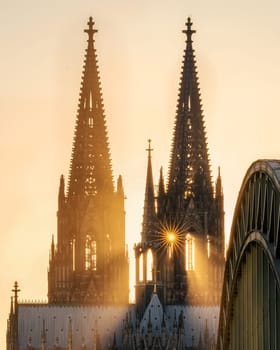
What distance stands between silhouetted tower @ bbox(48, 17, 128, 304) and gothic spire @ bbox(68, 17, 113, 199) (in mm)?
67

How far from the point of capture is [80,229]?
165125 millimetres

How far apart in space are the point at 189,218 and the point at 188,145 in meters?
5.02

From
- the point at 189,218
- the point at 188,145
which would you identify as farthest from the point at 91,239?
the point at 188,145

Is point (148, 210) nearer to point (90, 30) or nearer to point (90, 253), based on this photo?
point (90, 253)

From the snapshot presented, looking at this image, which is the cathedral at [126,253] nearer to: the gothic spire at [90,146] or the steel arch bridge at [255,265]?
the gothic spire at [90,146]

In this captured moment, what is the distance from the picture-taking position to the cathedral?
155625mm

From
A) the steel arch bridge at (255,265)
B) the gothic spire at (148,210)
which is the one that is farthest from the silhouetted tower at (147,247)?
the steel arch bridge at (255,265)

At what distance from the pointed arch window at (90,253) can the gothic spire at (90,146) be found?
3195mm

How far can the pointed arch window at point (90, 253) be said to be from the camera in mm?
165375

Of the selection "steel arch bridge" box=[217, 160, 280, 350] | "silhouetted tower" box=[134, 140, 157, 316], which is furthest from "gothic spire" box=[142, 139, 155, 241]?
"steel arch bridge" box=[217, 160, 280, 350]

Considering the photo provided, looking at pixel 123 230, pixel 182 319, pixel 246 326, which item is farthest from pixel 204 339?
pixel 246 326

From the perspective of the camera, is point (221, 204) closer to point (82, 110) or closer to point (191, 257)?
point (191, 257)

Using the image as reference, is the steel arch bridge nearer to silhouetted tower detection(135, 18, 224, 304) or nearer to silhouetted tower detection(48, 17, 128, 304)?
silhouetted tower detection(135, 18, 224, 304)

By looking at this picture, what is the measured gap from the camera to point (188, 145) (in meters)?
160
